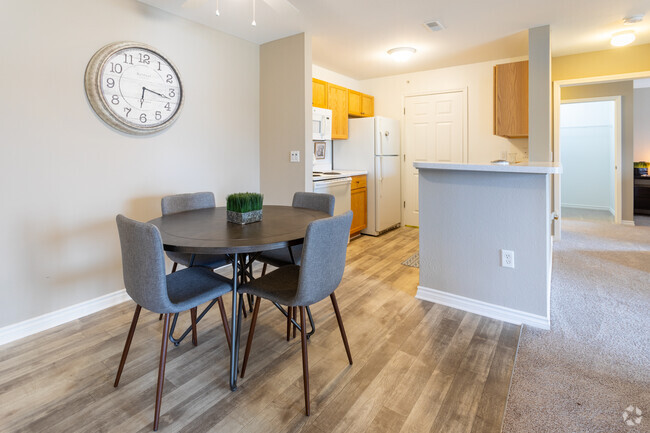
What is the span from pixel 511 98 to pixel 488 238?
227cm

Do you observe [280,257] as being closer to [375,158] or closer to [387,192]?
[375,158]

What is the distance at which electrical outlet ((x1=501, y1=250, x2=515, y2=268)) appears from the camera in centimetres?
→ 227

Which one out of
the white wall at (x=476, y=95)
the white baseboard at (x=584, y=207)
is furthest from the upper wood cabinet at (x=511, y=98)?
the white baseboard at (x=584, y=207)

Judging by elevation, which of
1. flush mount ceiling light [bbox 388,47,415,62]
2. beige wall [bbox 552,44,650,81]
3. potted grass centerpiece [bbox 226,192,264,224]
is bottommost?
potted grass centerpiece [bbox 226,192,264,224]

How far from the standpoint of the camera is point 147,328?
7.42ft

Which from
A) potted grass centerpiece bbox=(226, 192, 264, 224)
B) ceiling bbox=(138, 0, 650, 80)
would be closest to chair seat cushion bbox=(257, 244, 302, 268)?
potted grass centerpiece bbox=(226, 192, 264, 224)

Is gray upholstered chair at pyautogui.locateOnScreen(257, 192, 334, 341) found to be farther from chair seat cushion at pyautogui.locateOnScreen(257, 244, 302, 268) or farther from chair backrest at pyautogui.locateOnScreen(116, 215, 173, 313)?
chair backrest at pyautogui.locateOnScreen(116, 215, 173, 313)

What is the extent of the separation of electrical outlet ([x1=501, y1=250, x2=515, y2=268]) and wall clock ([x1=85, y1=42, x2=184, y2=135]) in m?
2.71

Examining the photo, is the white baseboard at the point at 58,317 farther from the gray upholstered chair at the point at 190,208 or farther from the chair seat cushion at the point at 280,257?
the chair seat cushion at the point at 280,257

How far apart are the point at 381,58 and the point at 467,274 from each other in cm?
309

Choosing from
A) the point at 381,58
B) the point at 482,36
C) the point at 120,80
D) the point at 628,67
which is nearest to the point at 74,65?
the point at 120,80

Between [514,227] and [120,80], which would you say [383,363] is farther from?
[120,80]

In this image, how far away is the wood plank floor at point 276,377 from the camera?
1.46 m

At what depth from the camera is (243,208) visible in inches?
76.1
